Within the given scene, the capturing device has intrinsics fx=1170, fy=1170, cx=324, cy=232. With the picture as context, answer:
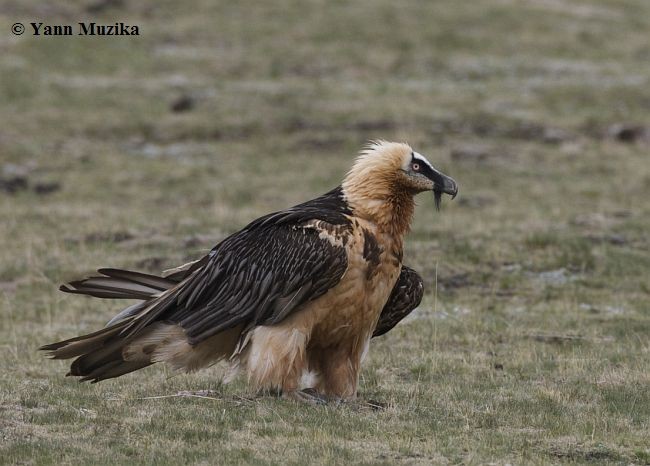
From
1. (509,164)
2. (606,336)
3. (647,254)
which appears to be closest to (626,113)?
(509,164)

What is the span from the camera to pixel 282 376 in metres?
10.3

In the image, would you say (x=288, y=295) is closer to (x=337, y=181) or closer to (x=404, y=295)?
(x=404, y=295)

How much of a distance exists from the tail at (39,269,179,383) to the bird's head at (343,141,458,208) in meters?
2.11

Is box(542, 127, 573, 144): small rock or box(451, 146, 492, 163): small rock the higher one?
box(542, 127, 573, 144): small rock

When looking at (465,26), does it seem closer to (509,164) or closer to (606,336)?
(509,164)

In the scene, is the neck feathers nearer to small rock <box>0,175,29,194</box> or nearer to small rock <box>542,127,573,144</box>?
small rock <box>0,175,29,194</box>

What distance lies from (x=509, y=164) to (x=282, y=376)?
66.9ft

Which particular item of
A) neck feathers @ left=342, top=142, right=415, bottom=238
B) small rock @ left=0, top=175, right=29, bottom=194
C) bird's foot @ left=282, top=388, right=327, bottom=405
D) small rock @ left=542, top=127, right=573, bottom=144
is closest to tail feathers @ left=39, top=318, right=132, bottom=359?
bird's foot @ left=282, top=388, right=327, bottom=405

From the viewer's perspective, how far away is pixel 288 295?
10.2m

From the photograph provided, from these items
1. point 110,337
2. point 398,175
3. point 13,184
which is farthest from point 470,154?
point 110,337

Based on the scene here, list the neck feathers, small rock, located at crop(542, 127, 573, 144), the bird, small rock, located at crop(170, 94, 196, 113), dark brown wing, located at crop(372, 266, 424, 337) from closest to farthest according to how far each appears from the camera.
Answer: the bird
the neck feathers
dark brown wing, located at crop(372, 266, 424, 337)
small rock, located at crop(542, 127, 573, 144)
small rock, located at crop(170, 94, 196, 113)

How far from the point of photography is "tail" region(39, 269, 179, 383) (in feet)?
34.9

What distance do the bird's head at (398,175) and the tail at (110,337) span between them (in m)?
2.11

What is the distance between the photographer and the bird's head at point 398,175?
10758mm
